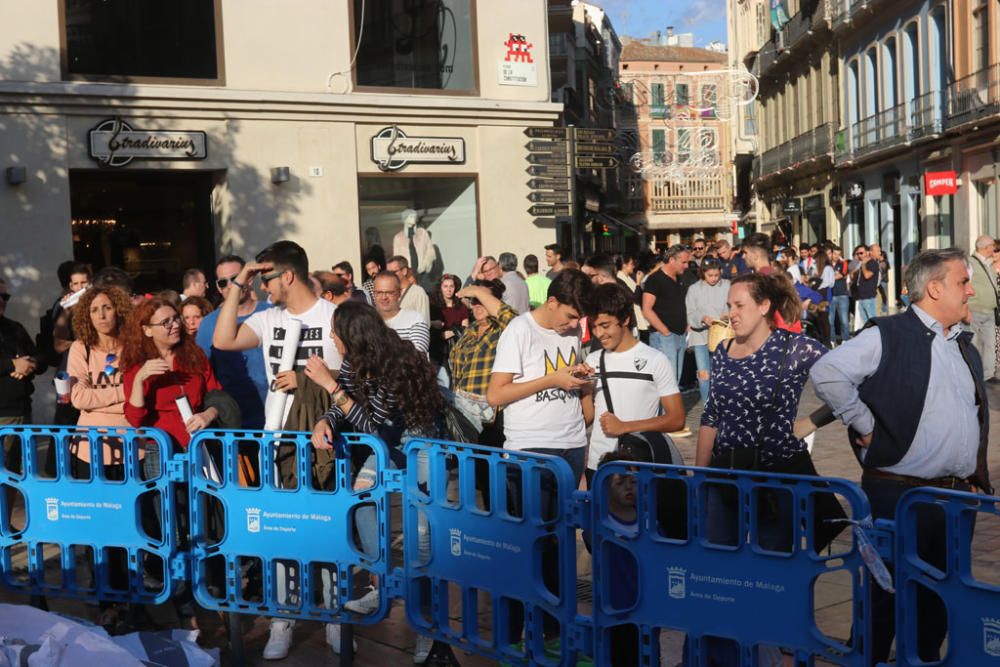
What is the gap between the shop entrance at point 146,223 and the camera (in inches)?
607

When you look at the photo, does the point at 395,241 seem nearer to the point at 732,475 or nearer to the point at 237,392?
the point at 237,392

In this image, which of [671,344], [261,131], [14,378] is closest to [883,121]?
[261,131]

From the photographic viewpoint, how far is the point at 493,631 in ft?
16.8

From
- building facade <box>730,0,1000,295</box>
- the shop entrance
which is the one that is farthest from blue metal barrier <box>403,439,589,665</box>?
building facade <box>730,0,1000,295</box>

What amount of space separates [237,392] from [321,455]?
1831 millimetres

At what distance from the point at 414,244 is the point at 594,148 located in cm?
305

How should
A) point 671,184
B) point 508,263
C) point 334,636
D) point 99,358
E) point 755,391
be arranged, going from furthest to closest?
point 671,184 → point 508,263 → point 99,358 → point 334,636 → point 755,391

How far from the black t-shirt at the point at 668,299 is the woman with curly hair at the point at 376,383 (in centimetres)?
795

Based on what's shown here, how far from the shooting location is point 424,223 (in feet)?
57.7

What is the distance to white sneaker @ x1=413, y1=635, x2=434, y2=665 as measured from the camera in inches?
232

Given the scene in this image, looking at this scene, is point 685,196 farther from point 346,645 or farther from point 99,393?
point 346,645

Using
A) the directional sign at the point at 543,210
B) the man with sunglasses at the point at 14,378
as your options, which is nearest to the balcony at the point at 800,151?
the directional sign at the point at 543,210

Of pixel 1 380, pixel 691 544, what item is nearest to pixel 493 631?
pixel 691 544

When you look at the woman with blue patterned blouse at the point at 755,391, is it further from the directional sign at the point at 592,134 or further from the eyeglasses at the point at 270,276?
the directional sign at the point at 592,134
